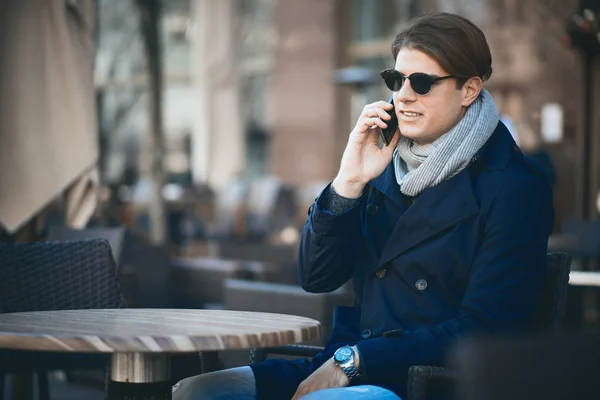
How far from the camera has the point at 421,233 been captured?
2600mm

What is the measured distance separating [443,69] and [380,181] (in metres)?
0.37

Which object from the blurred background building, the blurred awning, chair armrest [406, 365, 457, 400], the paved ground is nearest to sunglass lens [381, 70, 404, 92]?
chair armrest [406, 365, 457, 400]

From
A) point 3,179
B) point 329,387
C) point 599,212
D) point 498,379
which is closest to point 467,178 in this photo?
point 329,387

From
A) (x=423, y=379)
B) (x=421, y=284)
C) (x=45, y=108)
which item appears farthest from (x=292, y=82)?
(x=423, y=379)

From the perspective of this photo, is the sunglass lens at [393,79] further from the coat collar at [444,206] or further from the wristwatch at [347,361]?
the wristwatch at [347,361]

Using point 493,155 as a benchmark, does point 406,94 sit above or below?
above

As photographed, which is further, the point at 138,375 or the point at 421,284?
the point at 421,284

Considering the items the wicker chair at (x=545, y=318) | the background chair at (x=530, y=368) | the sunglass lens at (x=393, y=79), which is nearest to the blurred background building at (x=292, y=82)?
the sunglass lens at (x=393, y=79)

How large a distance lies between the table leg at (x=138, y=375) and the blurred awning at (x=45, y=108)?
2194 mm

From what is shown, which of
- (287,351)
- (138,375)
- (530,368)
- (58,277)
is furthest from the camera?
(58,277)

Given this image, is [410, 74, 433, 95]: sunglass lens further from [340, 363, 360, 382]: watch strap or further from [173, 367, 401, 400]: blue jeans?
[173, 367, 401, 400]: blue jeans

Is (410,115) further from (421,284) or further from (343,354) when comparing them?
(343,354)

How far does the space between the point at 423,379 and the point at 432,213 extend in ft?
1.56

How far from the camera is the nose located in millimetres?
2672
